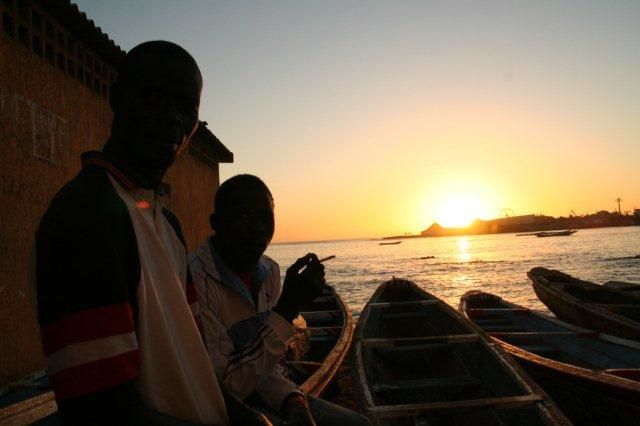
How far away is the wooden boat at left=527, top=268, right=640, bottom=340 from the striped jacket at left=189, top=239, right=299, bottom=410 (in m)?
7.33

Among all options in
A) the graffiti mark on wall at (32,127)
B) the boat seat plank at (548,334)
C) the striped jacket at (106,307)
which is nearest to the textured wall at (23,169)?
the graffiti mark on wall at (32,127)

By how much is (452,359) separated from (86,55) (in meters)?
7.62

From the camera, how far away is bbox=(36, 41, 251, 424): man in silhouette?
0.93 metres

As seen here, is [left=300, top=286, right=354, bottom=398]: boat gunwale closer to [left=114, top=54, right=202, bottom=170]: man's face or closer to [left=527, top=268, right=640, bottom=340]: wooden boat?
[left=114, top=54, right=202, bottom=170]: man's face

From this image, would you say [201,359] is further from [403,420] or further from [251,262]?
[403,420]

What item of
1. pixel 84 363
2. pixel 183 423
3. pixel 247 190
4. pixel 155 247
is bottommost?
pixel 183 423

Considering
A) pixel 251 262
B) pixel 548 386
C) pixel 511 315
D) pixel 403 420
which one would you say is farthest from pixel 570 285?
pixel 251 262

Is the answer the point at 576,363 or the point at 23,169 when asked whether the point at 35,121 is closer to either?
the point at 23,169

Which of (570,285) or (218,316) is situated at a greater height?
(218,316)

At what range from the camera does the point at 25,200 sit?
5.16 meters

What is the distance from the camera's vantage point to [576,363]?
684cm

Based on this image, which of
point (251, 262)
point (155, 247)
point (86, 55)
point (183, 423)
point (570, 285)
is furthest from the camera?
point (570, 285)

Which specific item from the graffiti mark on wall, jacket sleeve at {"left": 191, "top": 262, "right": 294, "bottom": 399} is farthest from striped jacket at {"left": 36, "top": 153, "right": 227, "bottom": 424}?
the graffiti mark on wall

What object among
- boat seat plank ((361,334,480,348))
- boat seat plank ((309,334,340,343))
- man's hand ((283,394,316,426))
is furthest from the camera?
boat seat plank ((309,334,340,343))
